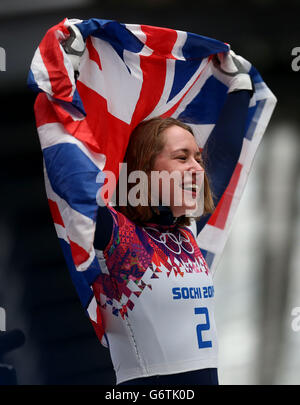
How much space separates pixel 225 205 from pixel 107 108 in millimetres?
471

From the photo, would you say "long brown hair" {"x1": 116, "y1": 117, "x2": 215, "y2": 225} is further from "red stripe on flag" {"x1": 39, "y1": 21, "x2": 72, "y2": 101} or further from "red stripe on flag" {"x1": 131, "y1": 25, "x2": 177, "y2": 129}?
"red stripe on flag" {"x1": 39, "y1": 21, "x2": 72, "y2": 101}

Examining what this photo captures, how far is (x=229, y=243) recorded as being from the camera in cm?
241

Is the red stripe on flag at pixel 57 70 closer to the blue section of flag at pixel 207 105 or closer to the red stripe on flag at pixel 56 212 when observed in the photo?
the red stripe on flag at pixel 56 212

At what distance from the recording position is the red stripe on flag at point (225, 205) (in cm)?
157

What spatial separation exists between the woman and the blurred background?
0.30 metres

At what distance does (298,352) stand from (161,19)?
5.07 ft

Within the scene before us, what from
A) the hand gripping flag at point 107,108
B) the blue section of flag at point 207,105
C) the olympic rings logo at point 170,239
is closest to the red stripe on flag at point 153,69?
the hand gripping flag at point 107,108

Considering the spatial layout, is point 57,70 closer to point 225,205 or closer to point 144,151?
point 144,151

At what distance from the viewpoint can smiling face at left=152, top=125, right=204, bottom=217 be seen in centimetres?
126

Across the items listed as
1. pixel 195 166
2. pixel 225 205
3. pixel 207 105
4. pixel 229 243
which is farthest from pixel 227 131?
pixel 229 243

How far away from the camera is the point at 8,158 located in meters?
1.49

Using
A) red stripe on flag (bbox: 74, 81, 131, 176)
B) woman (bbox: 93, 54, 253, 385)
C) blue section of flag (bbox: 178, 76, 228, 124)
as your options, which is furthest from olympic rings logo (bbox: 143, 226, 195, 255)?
blue section of flag (bbox: 178, 76, 228, 124)

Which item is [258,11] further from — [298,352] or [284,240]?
[298,352]

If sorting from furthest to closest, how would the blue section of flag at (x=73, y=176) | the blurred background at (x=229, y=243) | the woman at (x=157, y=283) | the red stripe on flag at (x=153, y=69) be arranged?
1. the blurred background at (x=229, y=243)
2. the red stripe on flag at (x=153, y=69)
3. the woman at (x=157, y=283)
4. the blue section of flag at (x=73, y=176)
